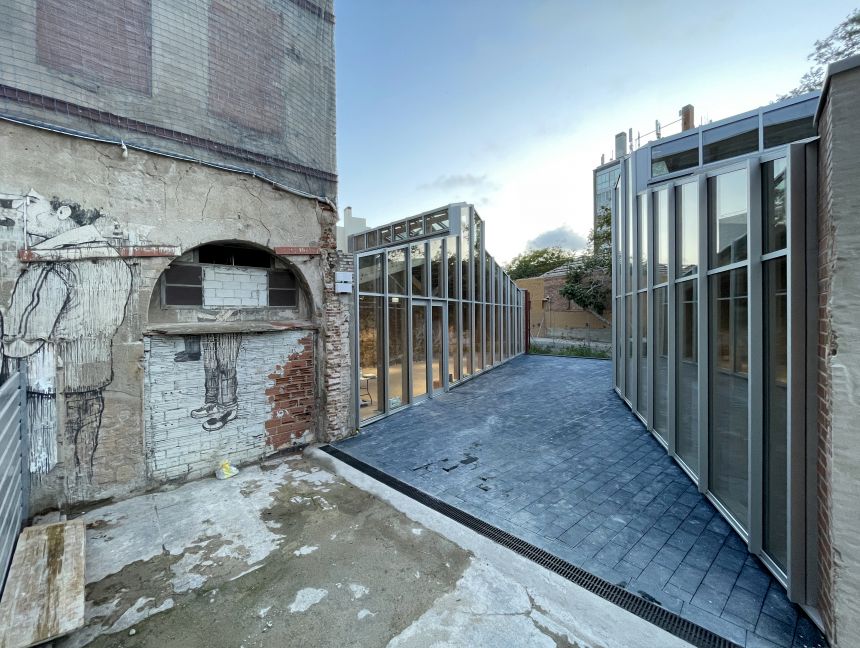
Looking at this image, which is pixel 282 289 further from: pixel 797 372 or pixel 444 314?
pixel 797 372

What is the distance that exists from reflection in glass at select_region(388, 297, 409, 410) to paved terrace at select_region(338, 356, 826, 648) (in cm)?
51

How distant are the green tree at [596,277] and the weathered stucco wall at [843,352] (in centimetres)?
1769

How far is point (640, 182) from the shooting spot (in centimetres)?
736

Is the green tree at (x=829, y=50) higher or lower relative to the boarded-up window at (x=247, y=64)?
higher

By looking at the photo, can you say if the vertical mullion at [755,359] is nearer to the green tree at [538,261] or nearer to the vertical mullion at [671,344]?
the vertical mullion at [671,344]

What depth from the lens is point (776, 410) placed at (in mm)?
2678

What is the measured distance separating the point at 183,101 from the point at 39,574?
477cm

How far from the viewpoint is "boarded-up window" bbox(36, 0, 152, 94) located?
11.0ft

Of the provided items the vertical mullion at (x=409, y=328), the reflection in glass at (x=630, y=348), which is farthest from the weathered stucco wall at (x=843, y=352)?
the vertical mullion at (x=409, y=328)

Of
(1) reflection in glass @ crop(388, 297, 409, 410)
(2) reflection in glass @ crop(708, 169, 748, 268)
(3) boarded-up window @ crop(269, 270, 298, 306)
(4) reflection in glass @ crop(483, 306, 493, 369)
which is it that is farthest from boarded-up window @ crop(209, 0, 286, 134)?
(4) reflection in glass @ crop(483, 306, 493, 369)

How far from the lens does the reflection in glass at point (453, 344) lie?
9.28 metres

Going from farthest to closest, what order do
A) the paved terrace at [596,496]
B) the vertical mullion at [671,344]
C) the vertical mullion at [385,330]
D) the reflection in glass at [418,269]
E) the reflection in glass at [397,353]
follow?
the reflection in glass at [418,269], the reflection in glass at [397,353], the vertical mullion at [385,330], the vertical mullion at [671,344], the paved terrace at [596,496]

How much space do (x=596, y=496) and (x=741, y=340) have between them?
7.01ft

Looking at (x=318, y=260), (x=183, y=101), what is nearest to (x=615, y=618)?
(x=318, y=260)
